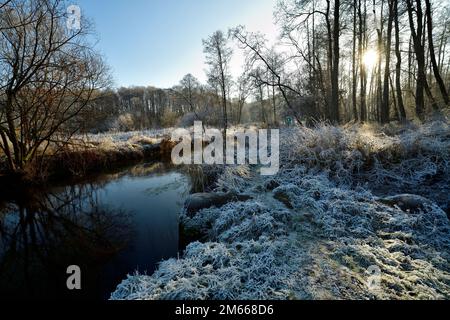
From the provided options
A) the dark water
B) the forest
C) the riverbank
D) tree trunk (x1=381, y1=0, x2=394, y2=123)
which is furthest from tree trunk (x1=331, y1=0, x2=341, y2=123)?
the riverbank

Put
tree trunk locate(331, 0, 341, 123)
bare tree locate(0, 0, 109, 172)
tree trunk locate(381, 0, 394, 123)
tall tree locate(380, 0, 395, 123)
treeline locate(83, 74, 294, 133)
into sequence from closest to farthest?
1. bare tree locate(0, 0, 109, 172)
2. tree trunk locate(331, 0, 341, 123)
3. treeline locate(83, 74, 294, 133)
4. tall tree locate(380, 0, 395, 123)
5. tree trunk locate(381, 0, 394, 123)

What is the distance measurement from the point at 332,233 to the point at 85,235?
454 centimetres

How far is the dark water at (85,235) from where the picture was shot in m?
3.21

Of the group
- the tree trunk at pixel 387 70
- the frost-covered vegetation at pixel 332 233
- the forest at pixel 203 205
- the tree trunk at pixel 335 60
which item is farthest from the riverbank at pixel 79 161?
the tree trunk at pixel 387 70

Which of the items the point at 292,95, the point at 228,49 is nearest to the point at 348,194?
the point at 292,95

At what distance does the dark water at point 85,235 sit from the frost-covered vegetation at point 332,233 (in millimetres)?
902

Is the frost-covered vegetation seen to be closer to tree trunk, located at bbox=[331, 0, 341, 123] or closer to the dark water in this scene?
the dark water

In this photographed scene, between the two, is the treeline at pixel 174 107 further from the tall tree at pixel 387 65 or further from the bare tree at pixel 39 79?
the tall tree at pixel 387 65

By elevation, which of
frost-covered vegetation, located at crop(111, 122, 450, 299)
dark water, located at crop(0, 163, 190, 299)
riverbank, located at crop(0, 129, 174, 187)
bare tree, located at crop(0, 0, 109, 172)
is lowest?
dark water, located at crop(0, 163, 190, 299)

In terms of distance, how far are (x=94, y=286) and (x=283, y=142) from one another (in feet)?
20.4

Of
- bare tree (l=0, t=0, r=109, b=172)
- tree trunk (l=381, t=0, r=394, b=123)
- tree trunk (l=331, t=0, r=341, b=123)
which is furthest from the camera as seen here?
tree trunk (l=381, t=0, r=394, b=123)

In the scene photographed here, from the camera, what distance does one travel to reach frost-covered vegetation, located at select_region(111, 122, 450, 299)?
2094 mm

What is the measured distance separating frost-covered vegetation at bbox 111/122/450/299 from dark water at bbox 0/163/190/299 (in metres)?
0.90

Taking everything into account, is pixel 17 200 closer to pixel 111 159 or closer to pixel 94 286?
pixel 111 159
